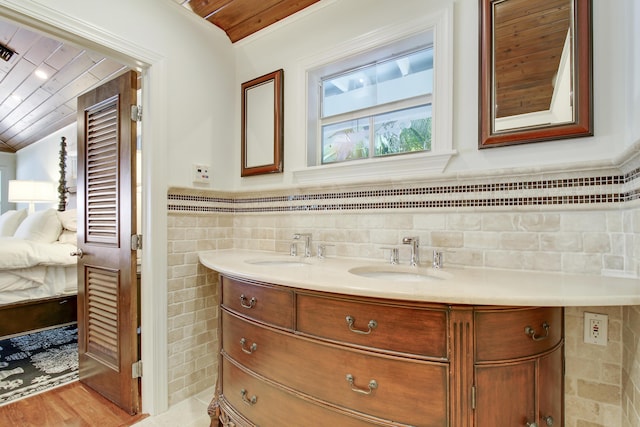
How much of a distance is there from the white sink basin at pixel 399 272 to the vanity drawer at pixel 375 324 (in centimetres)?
34

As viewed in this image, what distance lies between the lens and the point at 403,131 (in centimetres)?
187

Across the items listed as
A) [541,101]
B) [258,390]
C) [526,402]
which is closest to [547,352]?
[526,402]

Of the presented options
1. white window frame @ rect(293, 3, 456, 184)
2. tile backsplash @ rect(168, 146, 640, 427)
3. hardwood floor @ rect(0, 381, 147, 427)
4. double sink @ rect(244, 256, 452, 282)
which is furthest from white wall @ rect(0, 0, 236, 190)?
hardwood floor @ rect(0, 381, 147, 427)

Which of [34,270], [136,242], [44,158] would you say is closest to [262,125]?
[136,242]

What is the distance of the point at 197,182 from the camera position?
218 cm

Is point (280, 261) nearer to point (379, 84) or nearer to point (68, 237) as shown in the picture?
point (379, 84)

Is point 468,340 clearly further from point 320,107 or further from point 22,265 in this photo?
point 22,265

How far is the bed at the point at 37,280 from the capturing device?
8.82 feet

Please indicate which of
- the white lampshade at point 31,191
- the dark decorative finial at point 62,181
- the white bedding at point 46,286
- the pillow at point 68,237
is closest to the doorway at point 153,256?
the white bedding at point 46,286

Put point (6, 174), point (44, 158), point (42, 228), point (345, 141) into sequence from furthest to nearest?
point (6, 174)
point (44, 158)
point (42, 228)
point (345, 141)

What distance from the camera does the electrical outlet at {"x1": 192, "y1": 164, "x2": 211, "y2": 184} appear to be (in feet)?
7.07

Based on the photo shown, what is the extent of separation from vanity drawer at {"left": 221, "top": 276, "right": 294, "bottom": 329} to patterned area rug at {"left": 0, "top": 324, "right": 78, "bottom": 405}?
176cm

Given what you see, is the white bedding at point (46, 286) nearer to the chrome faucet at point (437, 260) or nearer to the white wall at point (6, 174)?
the chrome faucet at point (437, 260)

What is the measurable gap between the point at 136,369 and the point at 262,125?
181cm
